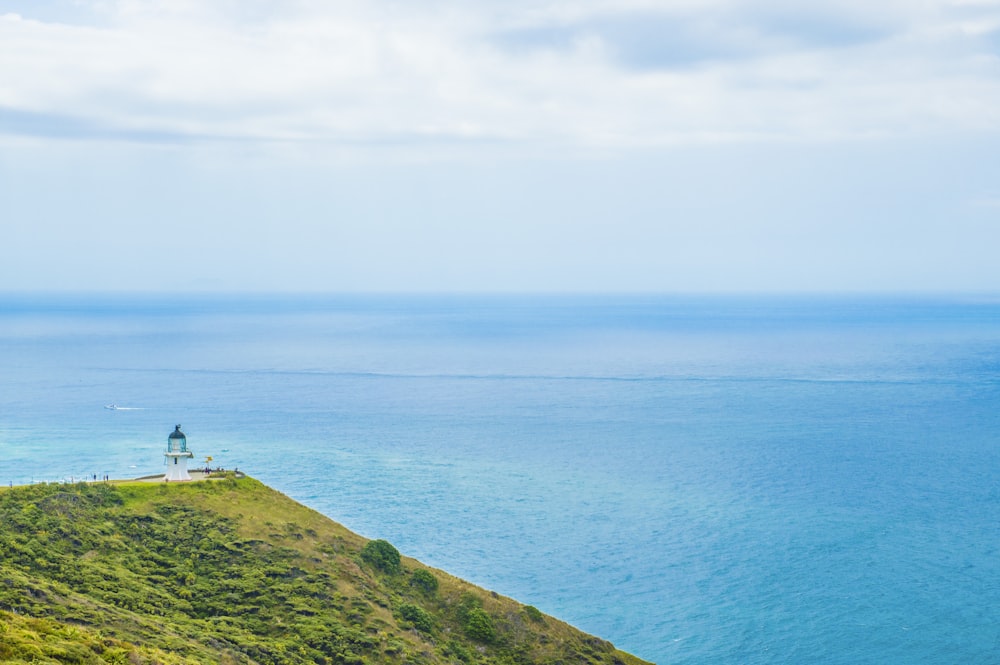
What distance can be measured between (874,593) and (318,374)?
132273 millimetres

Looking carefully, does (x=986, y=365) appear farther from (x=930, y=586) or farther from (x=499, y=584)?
(x=499, y=584)

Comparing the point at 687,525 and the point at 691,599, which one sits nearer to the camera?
the point at 691,599

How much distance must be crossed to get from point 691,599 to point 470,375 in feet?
395

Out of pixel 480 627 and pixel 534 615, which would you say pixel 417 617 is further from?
pixel 534 615

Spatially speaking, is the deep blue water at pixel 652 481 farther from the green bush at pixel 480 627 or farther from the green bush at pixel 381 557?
the green bush at pixel 381 557

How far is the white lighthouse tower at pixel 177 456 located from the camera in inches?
2399

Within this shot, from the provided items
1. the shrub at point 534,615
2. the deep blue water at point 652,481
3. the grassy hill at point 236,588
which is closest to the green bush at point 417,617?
the grassy hill at point 236,588

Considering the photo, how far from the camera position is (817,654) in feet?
194

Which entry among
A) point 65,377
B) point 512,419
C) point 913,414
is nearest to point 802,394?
point 913,414

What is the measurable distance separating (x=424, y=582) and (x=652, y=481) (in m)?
45.0

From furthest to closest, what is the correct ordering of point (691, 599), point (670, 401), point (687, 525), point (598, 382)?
point (598, 382), point (670, 401), point (687, 525), point (691, 599)

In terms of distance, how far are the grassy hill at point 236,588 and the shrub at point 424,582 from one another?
0.25 feet

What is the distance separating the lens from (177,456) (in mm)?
60969

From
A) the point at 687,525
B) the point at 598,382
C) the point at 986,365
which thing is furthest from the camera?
the point at 986,365
